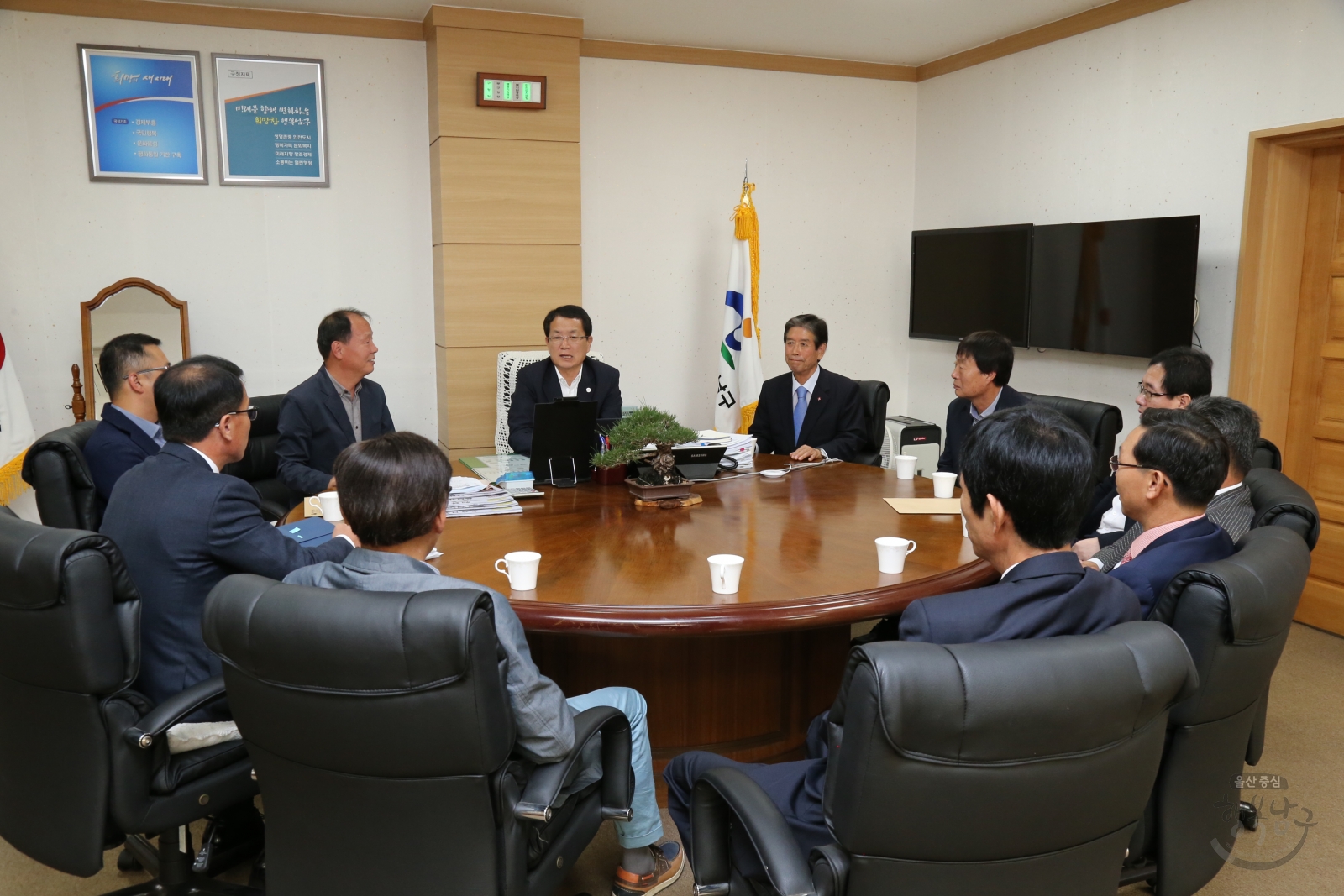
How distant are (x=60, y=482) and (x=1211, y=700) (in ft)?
9.79

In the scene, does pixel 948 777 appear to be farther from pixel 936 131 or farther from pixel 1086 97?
pixel 936 131

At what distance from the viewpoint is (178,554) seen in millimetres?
2088

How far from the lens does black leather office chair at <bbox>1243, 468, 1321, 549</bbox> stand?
223cm

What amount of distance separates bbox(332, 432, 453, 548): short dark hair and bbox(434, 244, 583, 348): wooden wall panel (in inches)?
145

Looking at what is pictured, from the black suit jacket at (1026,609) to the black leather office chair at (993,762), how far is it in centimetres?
16

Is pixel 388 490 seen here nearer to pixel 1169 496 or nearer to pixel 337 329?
pixel 1169 496

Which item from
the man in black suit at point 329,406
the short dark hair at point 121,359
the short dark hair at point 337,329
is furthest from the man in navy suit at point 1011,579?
the short dark hair at point 337,329

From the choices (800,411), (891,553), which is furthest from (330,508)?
(800,411)

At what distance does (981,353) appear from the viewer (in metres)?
3.95

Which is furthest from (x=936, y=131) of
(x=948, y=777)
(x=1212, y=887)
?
(x=948, y=777)

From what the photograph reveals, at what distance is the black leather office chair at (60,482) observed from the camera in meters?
2.82

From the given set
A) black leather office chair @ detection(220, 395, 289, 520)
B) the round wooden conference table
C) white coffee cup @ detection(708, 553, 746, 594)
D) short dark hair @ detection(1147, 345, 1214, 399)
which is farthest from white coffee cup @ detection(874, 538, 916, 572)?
black leather office chair @ detection(220, 395, 289, 520)

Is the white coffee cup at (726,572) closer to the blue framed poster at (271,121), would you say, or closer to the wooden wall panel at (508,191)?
the wooden wall panel at (508,191)

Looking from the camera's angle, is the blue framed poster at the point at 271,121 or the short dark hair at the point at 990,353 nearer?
the short dark hair at the point at 990,353
